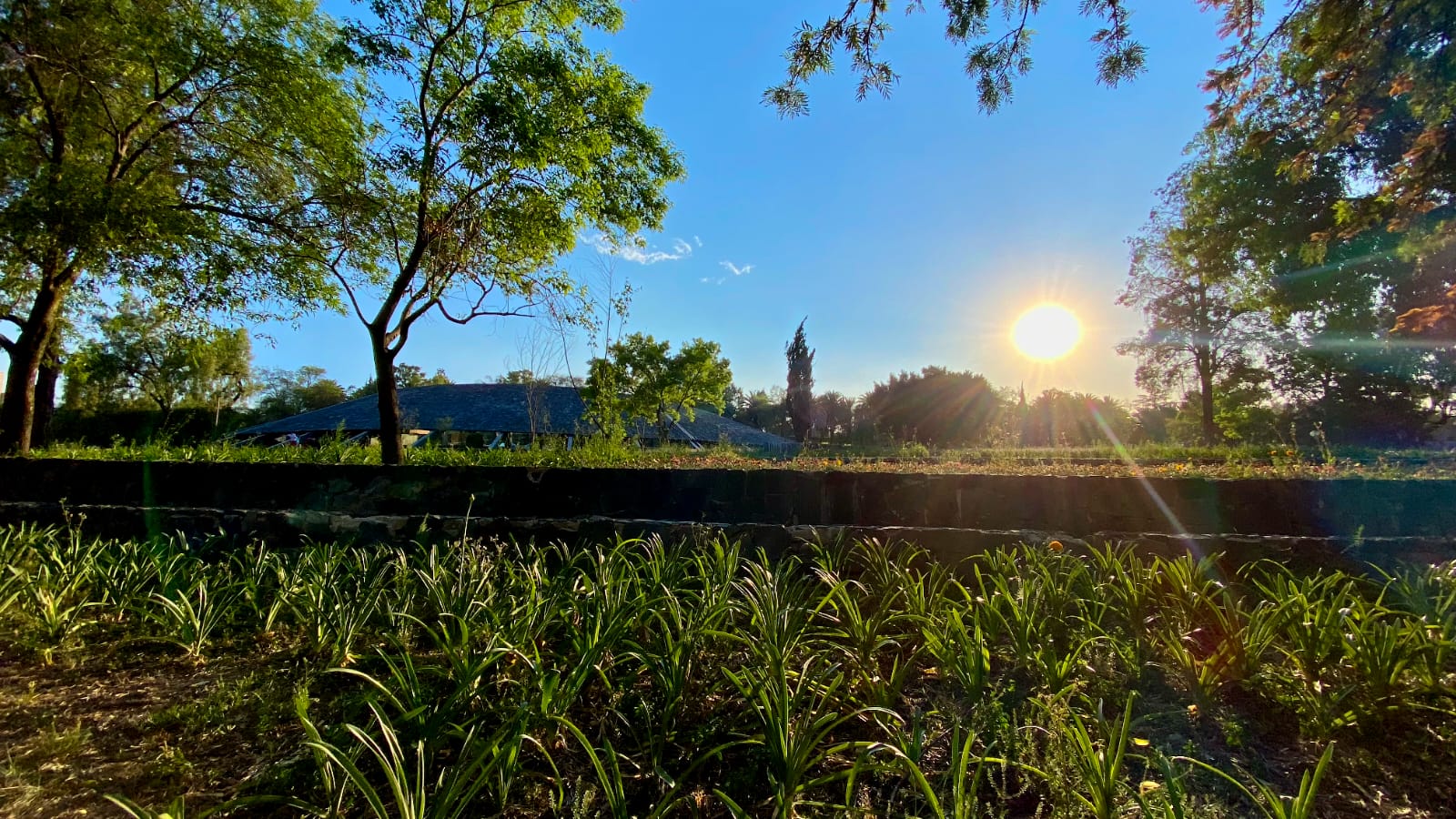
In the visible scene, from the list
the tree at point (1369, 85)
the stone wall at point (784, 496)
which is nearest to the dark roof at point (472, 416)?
the stone wall at point (784, 496)

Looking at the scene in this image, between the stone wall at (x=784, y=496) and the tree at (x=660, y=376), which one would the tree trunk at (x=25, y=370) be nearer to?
the stone wall at (x=784, y=496)

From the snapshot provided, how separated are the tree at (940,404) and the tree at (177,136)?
2859 centimetres

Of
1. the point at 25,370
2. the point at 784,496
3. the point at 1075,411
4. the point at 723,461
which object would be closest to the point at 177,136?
the point at 25,370

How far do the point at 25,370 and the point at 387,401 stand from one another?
5.07 metres

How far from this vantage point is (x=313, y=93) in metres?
7.01

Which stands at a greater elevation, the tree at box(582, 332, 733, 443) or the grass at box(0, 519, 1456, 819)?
the tree at box(582, 332, 733, 443)

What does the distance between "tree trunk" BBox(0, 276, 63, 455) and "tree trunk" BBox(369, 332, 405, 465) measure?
4442mm

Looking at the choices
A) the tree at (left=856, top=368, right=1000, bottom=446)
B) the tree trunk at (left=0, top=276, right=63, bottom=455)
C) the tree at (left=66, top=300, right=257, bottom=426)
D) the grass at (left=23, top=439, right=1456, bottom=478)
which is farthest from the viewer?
the tree at (left=856, top=368, right=1000, bottom=446)

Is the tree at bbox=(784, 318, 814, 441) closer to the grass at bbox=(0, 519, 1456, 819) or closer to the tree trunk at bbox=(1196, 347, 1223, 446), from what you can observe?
the tree trunk at bbox=(1196, 347, 1223, 446)

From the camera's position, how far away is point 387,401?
6535 mm

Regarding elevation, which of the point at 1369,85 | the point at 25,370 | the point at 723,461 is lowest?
the point at 723,461

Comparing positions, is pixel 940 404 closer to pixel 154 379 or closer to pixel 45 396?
pixel 45 396

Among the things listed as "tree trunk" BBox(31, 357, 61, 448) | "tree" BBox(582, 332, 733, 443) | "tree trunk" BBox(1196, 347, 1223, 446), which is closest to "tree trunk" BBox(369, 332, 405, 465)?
"tree trunk" BBox(31, 357, 61, 448)

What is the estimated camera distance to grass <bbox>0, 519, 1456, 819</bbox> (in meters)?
1.30
